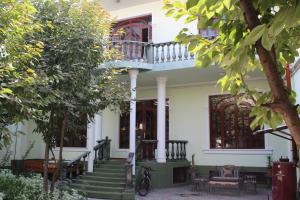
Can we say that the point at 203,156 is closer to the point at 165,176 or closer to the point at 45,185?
the point at 165,176

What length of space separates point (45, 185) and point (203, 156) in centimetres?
853

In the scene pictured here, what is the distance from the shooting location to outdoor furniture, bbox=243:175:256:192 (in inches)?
506

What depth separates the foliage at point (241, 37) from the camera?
1260 millimetres

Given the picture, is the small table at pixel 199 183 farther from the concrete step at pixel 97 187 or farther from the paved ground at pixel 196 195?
the concrete step at pixel 97 187

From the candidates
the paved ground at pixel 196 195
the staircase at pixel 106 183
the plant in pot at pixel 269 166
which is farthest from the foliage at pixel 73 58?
the plant in pot at pixel 269 166

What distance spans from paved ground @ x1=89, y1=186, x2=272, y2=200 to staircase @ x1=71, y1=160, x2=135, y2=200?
61cm

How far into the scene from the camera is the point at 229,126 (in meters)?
14.9

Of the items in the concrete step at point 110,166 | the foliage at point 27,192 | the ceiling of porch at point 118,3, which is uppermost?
the ceiling of porch at point 118,3

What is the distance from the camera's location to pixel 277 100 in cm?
143

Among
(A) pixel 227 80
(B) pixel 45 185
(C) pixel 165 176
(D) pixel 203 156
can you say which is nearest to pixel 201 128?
(D) pixel 203 156

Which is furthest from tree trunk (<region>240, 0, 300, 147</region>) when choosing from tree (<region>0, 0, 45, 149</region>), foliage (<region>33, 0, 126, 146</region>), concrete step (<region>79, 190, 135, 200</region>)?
concrete step (<region>79, 190, 135, 200</region>)

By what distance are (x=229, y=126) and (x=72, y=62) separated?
8970 mm

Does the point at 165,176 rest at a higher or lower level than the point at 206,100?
lower

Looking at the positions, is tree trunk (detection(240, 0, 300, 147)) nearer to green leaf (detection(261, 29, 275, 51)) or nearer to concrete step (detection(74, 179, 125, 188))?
green leaf (detection(261, 29, 275, 51))
